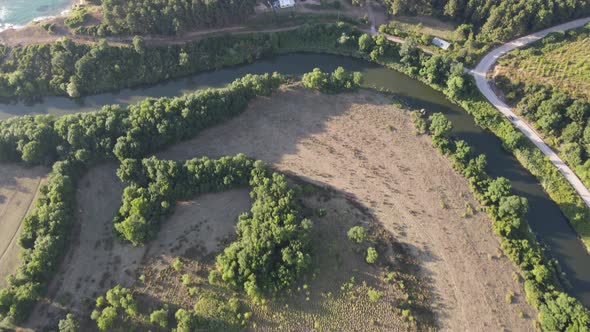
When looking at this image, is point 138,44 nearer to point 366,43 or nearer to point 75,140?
point 75,140

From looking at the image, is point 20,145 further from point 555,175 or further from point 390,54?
point 555,175

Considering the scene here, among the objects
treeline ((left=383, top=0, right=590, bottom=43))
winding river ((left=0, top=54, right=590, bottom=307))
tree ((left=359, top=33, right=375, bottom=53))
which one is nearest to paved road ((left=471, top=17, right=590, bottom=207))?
treeline ((left=383, top=0, right=590, bottom=43))

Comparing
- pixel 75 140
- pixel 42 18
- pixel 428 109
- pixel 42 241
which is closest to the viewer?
pixel 42 241

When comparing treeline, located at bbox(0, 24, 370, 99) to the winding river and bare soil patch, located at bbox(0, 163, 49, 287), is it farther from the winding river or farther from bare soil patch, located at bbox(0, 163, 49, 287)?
bare soil patch, located at bbox(0, 163, 49, 287)

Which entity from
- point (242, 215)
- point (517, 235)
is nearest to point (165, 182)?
point (242, 215)

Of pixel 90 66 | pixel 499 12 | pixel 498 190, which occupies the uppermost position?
pixel 499 12

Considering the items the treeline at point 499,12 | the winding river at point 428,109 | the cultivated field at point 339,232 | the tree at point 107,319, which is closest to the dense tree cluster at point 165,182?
the cultivated field at point 339,232

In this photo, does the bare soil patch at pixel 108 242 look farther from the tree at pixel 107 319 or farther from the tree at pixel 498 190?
the tree at pixel 498 190
